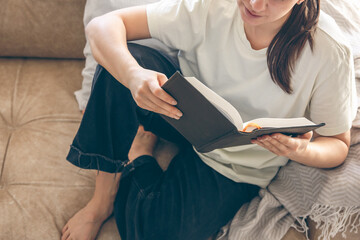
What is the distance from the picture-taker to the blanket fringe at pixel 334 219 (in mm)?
938

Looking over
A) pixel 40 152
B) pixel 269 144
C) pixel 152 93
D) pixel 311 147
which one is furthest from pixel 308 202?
pixel 40 152

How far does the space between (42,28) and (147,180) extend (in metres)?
0.68

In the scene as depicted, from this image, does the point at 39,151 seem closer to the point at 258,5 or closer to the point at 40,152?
the point at 40,152

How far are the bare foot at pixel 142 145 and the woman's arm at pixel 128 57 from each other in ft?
1.04

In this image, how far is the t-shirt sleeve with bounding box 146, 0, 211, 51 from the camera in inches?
36.4

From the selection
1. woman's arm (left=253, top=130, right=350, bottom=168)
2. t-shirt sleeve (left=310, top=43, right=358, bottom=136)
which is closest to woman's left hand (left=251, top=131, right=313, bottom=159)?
woman's arm (left=253, top=130, right=350, bottom=168)

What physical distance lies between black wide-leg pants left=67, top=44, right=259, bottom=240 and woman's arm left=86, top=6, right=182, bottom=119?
42 mm

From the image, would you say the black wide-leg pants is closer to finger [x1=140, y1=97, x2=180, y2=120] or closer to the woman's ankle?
the woman's ankle

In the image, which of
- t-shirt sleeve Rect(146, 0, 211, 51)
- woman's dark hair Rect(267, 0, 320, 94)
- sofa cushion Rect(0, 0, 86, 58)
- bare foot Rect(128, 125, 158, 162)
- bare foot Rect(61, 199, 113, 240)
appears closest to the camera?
woman's dark hair Rect(267, 0, 320, 94)

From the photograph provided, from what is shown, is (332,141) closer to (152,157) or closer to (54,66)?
(152,157)

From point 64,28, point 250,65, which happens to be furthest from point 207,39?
point 64,28

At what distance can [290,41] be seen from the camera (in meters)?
0.85

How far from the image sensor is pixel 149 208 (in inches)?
40.3

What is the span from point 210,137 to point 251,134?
5.1 inches
